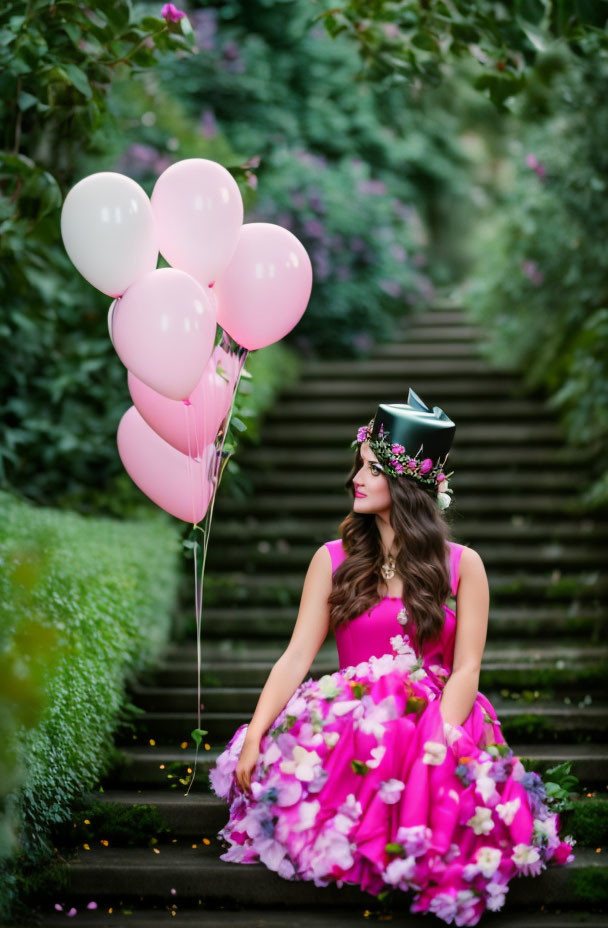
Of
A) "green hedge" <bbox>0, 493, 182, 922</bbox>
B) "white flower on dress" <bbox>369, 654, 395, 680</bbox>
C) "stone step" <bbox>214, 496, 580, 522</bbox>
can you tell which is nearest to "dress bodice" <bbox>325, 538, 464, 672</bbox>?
"white flower on dress" <bbox>369, 654, 395, 680</bbox>

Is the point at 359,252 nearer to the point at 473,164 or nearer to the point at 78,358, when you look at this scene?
the point at 78,358

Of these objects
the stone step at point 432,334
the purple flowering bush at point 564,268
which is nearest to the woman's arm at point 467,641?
the purple flowering bush at point 564,268

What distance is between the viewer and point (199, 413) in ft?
10.2

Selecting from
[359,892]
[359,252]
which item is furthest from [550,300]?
[359,892]

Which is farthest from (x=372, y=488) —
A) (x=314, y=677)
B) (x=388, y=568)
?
(x=314, y=677)

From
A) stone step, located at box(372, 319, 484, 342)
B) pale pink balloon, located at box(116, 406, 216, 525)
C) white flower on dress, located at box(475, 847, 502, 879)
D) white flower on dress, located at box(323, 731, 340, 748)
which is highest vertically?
pale pink balloon, located at box(116, 406, 216, 525)

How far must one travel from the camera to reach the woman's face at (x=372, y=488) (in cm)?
308

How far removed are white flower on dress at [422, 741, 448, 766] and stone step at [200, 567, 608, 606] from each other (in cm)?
283

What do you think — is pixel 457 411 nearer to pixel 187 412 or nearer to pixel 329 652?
pixel 329 652

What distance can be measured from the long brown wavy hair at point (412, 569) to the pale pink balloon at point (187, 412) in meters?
0.57

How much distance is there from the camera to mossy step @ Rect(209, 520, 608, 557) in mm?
6016

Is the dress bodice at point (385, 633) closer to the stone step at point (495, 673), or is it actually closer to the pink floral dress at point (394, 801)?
the pink floral dress at point (394, 801)

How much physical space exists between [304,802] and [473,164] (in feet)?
37.7

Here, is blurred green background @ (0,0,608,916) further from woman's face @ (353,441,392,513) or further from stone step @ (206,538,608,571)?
woman's face @ (353,441,392,513)
